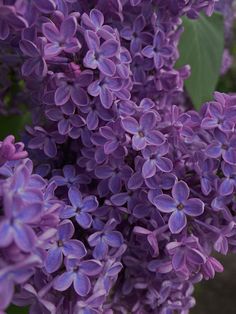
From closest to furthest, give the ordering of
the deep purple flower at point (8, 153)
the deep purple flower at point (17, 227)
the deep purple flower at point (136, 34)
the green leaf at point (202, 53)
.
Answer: the deep purple flower at point (17, 227), the deep purple flower at point (8, 153), the deep purple flower at point (136, 34), the green leaf at point (202, 53)

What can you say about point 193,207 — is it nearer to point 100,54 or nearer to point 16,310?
point 100,54

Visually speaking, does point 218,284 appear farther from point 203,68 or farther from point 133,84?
point 133,84

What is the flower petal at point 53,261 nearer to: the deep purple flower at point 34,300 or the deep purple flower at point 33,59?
the deep purple flower at point 34,300

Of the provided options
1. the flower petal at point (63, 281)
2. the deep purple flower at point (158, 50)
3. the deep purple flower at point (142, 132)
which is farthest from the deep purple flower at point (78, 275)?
the deep purple flower at point (158, 50)

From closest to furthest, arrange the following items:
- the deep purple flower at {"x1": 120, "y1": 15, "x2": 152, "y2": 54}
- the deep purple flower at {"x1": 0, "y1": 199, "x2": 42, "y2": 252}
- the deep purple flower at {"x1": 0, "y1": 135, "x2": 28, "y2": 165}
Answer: the deep purple flower at {"x1": 0, "y1": 199, "x2": 42, "y2": 252} < the deep purple flower at {"x1": 0, "y1": 135, "x2": 28, "y2": 165} < the deep purple flower at {"x1": 120, "y1": 15, "x2": 152, "y2": 54}

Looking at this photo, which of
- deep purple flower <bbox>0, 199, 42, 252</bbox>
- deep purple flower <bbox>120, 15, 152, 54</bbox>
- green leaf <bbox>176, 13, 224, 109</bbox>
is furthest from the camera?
green leaf <bbox>176, 13, 224, 109</bbox>

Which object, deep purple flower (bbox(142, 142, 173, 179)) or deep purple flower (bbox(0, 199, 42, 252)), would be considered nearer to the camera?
deep purple flower (bbox(0, 199, 42, 252))

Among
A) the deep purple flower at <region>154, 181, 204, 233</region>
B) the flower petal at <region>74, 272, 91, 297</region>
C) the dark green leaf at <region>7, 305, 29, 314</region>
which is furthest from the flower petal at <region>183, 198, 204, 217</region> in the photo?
the dark green leaf at <region>7, 305, 29, 314</region>

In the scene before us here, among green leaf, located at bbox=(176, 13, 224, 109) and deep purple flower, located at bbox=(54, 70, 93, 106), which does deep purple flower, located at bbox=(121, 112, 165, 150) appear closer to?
deep purple flower, located at bbox=(54, 70, 93, 106)
